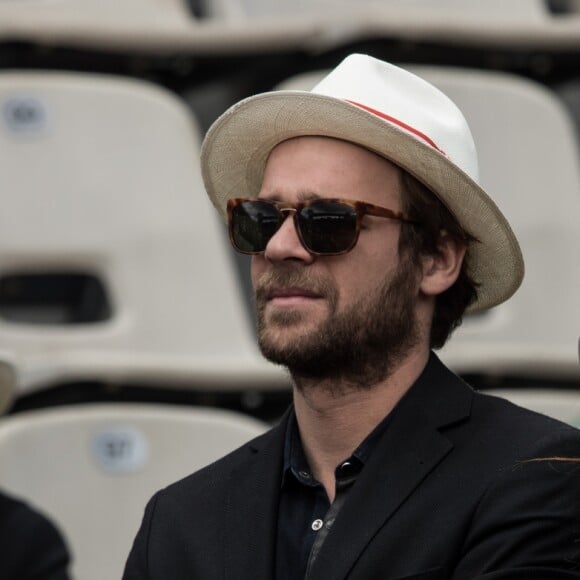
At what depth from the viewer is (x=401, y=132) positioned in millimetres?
1804

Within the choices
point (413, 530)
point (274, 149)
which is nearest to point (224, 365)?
point (274, 149)

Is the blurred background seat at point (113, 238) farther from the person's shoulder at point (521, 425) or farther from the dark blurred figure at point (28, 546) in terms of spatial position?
the person's shoulder at point (521, 425)

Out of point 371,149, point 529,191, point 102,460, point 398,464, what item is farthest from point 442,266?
point 529,191

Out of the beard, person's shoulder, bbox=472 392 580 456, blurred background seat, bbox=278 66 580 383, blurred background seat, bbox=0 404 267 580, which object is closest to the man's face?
the beard

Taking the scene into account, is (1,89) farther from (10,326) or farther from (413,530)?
(413,530)

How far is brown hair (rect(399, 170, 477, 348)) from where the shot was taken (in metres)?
1.88

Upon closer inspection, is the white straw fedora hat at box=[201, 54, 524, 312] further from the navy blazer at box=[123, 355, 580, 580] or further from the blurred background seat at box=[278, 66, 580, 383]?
the blurred background seat at box=[278, 66, 580, 383]

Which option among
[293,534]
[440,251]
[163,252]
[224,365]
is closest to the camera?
[293,534]

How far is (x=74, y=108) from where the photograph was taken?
4.43 m

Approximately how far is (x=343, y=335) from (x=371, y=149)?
9.6 inches

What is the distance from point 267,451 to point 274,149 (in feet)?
1.29

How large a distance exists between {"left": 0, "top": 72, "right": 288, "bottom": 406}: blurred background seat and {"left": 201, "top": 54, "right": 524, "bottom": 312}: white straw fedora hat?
80.2 inches

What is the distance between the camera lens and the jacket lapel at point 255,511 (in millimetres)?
1743

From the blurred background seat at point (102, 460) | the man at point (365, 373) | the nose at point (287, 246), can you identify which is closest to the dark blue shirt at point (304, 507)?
the man at point (365, 373)
